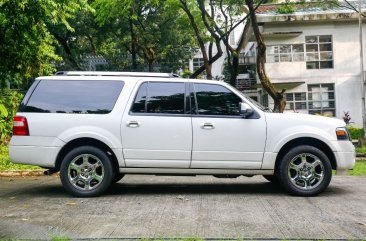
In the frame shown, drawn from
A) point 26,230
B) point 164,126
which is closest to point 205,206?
point 164,126

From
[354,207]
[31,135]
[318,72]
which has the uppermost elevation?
[318,72]

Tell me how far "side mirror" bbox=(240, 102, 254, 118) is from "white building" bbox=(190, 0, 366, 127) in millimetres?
24072

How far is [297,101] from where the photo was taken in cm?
3134

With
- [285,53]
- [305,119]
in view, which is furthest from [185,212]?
[285,53]

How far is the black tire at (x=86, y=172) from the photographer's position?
7324mm

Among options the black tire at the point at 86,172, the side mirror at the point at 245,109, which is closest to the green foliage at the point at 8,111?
the black tire at the point at 86,172

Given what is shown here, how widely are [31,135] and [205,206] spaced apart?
2.90 m

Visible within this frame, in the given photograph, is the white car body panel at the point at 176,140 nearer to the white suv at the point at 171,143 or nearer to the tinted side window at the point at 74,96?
the white suv at the point at 171,143

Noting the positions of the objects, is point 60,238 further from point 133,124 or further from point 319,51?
point 319,51

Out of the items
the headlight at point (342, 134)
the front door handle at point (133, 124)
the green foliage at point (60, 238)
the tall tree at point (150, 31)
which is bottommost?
the green foliage at point (60, 238)

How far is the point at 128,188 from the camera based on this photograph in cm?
850

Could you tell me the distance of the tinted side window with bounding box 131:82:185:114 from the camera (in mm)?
7559

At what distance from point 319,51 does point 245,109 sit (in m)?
25.5

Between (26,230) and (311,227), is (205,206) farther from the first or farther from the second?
(26,230)
